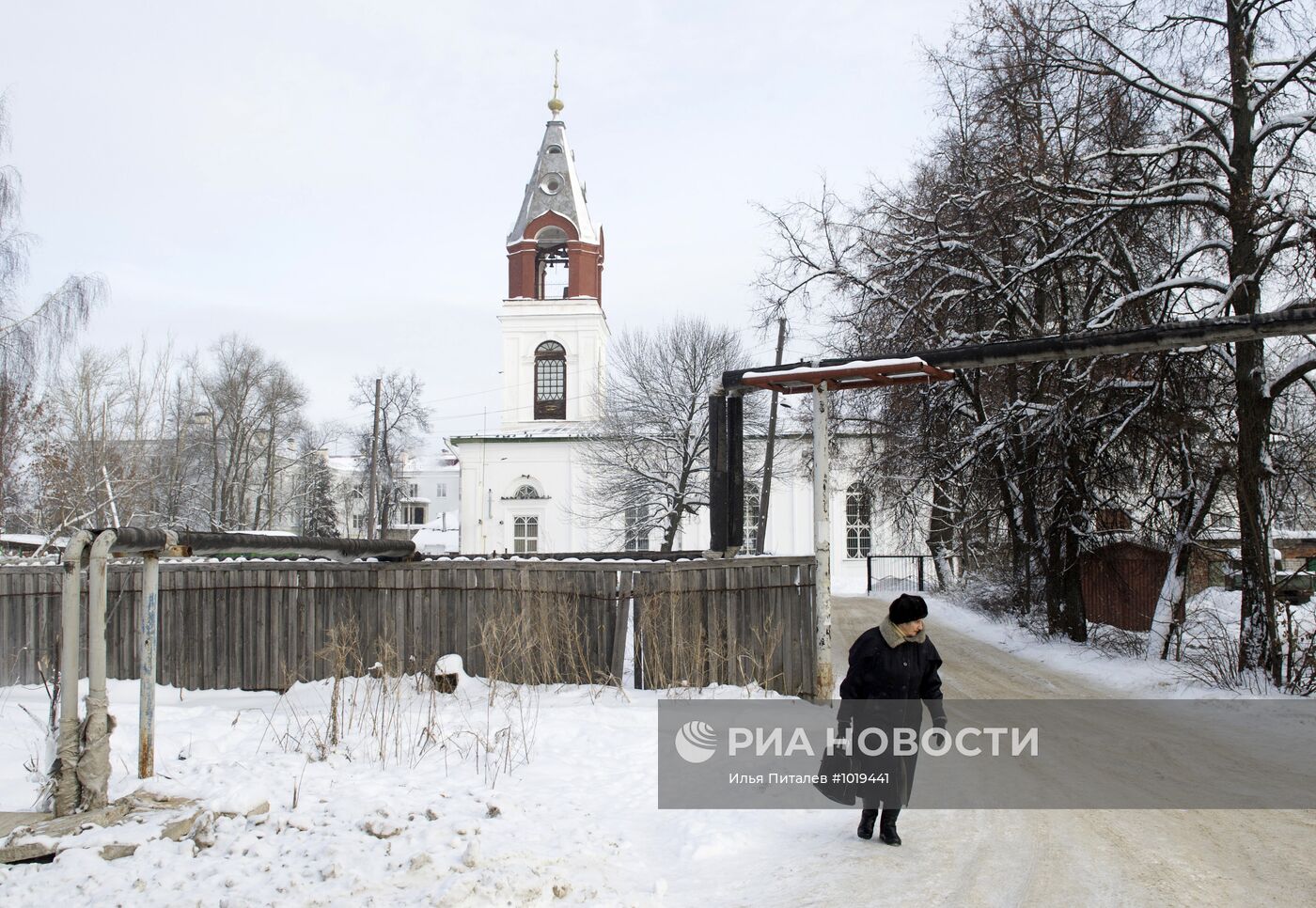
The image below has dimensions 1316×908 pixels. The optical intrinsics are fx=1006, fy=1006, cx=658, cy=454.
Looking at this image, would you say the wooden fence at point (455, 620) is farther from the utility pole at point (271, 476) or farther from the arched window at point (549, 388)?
the utility pole at point (271, 476)

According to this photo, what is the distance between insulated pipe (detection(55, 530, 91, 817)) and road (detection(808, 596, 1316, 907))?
448 centimetres

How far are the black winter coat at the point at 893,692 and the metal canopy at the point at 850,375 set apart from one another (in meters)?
4.34

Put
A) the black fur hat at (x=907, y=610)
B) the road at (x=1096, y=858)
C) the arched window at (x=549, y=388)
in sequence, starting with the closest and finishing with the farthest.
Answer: the road at (x=1096, y=858) < the black fur hat at (x=907, y=610) < the arched window at (x=549, y=388)

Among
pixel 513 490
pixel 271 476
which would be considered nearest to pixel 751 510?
→ pixel 513 490

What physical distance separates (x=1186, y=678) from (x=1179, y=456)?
333cm

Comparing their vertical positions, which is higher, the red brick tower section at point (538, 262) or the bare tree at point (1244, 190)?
the red brick tower section at point (538, 262)

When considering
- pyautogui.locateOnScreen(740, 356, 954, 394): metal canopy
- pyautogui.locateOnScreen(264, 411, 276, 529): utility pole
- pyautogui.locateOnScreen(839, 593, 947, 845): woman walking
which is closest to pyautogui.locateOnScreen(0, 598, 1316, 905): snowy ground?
pyautogui.locateOnScreen(839, 593, 947, 845): woman walking

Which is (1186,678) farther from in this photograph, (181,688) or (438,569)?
(181,688)

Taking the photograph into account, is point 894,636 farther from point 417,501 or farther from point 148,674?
point 417,501

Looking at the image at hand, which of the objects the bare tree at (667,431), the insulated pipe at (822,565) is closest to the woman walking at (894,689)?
the insulated pipe at (822,565)

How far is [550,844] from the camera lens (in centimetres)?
579

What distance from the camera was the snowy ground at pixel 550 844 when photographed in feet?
16.9

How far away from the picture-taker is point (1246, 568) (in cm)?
1232

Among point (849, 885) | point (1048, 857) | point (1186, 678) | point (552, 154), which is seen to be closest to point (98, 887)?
point (849, 885)
